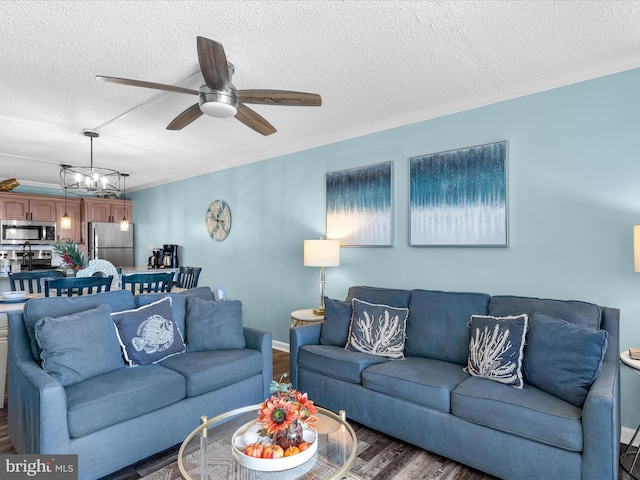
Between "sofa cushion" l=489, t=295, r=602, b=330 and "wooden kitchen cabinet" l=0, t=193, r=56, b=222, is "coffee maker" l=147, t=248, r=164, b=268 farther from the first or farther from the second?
"sofa cushion" l=489, t=295, r=602, b=330

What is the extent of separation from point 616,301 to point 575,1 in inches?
74.6

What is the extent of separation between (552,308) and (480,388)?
2.54 ft

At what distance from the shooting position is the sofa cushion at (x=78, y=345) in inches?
82.5

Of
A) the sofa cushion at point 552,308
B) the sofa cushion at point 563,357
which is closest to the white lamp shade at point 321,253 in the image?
the sofa cushion at point 552,308

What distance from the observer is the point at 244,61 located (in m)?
2.46

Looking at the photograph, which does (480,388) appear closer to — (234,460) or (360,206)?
(234,460)

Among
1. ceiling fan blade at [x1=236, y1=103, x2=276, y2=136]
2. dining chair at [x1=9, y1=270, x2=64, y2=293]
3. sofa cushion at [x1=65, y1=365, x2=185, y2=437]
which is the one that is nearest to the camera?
sofa cushion at [x1=65, y1=365, x2=185, y2=437]

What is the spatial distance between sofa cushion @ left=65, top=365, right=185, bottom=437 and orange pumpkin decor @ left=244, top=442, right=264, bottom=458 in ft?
3.18

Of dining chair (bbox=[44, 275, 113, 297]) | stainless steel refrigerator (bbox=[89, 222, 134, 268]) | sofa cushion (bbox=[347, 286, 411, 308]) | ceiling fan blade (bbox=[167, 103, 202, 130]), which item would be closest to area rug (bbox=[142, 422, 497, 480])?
sofa cushion (bbox=[347, 286, 411, 308])

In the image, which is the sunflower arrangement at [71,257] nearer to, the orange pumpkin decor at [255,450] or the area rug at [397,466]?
the area rug at [397,466]

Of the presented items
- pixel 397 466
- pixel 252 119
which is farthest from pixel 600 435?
pixel 252 119

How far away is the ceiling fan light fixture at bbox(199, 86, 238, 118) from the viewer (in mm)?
2221

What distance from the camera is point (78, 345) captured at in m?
2.19

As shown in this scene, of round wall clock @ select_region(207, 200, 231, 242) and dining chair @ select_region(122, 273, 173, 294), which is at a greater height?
round wall clock @ select_region(207, 200, 231, 242)
